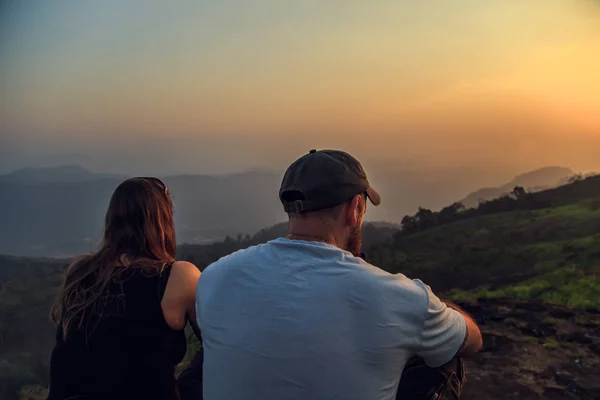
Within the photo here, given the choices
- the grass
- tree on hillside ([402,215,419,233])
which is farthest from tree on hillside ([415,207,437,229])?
the grass

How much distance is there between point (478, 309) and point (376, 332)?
13.1ft

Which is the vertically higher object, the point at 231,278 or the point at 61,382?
the point at 231,278

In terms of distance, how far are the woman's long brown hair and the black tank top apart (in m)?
0.09

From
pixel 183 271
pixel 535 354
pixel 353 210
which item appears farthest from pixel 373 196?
pixel 535 354

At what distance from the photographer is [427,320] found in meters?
1.67

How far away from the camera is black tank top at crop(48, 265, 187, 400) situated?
2.15 m

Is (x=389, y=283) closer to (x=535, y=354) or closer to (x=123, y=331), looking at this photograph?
(x=123, y=331)

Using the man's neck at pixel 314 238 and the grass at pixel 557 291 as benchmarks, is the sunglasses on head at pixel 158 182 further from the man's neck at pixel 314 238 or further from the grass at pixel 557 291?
the grass at pixel 557 291

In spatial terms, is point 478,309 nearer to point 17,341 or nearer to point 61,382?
point 61,382

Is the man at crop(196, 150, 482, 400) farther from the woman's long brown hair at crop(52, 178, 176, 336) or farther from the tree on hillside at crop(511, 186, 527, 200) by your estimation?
the tree on hillside at crop(511, 186, 527, 200)

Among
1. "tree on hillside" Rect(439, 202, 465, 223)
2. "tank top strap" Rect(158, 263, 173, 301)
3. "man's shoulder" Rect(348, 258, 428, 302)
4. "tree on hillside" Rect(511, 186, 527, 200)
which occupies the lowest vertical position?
"tree on hillside" Rect(439, 202, 465, 223)

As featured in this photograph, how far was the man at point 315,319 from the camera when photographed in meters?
1.62

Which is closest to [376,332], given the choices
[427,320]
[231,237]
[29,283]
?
[427,320]

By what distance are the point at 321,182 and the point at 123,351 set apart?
3.00 ft
